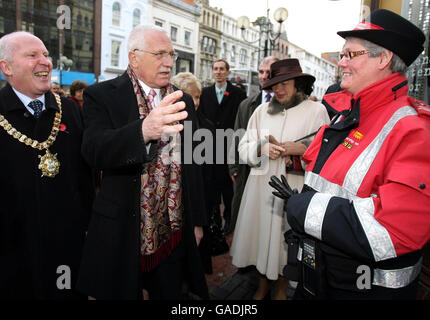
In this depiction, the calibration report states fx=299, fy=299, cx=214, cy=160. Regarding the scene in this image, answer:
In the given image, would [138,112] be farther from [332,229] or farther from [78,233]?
[332,229]


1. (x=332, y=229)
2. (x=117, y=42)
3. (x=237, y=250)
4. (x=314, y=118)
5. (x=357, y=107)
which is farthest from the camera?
(x=117, y=42)

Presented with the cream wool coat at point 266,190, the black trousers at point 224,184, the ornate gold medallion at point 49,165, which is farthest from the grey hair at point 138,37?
the black trousers at point 224,184

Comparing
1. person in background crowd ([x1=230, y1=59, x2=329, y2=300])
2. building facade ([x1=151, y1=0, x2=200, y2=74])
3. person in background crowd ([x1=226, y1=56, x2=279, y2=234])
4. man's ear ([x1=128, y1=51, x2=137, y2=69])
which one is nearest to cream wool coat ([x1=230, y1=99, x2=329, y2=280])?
person in background crowd ([x1=230, y1=59, x2=329, y2=300])

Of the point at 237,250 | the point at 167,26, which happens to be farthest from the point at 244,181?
the point at 167,26

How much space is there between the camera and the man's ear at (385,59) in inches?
58.6

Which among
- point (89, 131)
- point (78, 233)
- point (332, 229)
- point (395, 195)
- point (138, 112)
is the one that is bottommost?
point (78, 233)

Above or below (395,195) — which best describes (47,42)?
above

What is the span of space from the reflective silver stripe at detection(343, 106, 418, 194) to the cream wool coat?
1417 millimetres

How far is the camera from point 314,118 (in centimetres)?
286

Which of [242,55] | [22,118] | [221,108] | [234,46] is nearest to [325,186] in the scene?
[22,118]

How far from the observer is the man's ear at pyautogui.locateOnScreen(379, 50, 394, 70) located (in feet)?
4.88

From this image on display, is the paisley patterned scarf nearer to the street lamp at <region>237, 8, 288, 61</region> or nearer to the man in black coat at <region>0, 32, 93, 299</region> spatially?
the man in black coat at <region>0, 32, 93, 299</region>

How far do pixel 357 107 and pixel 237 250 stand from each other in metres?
2.02

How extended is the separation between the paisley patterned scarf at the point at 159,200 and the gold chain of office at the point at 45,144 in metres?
0.79
